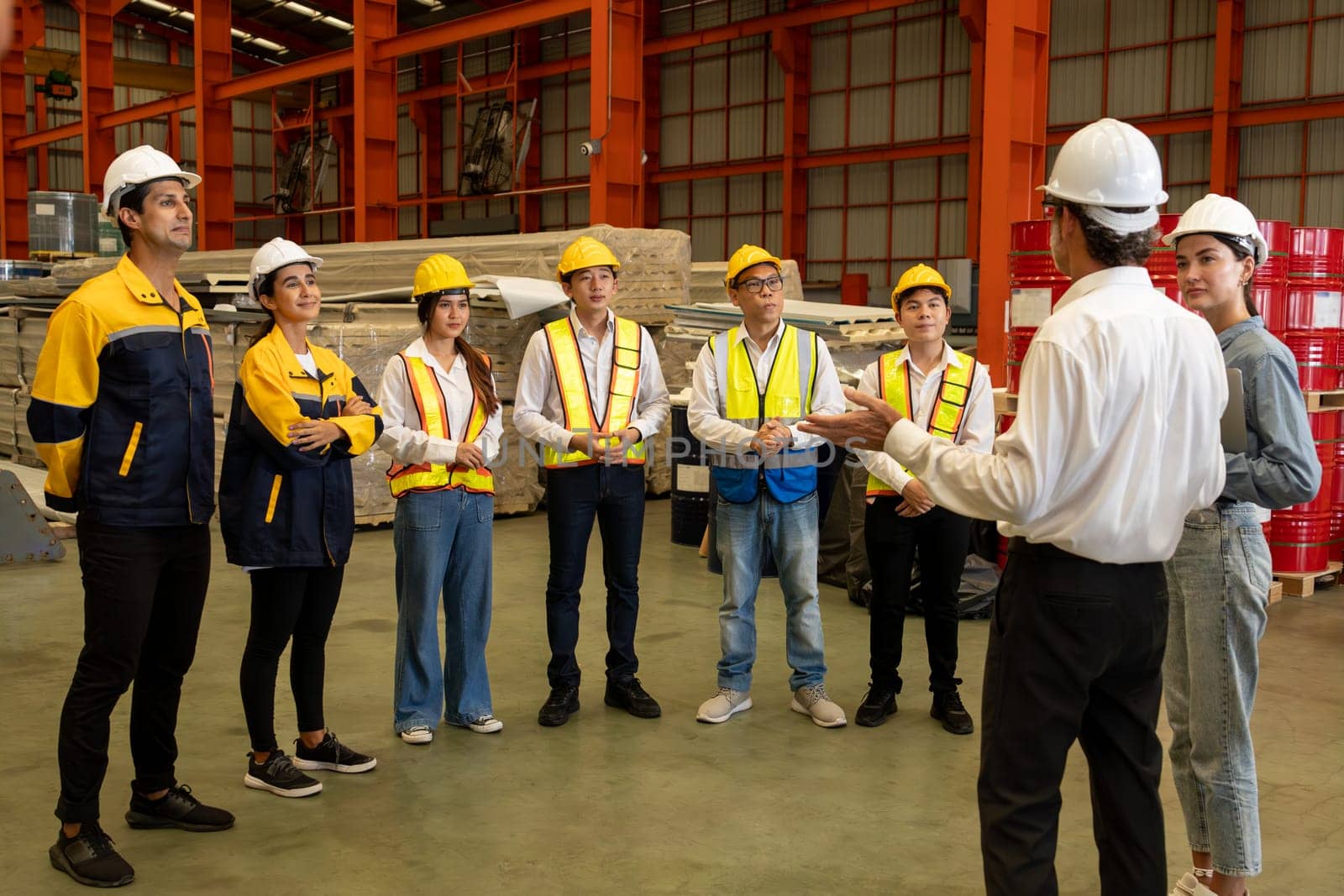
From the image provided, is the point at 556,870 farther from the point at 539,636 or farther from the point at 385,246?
the point at 385,246

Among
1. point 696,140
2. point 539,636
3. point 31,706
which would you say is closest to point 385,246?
point 539,636

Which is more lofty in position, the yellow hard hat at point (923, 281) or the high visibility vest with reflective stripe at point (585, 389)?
the yellow hard hat at point (923, 281)

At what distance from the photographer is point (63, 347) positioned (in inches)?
121

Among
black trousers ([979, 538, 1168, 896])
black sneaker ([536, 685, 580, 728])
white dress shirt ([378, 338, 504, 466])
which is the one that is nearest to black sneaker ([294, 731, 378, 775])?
black sneaker ([536, 685, 580, 728])

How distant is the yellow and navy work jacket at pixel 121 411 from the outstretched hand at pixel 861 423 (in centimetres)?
164

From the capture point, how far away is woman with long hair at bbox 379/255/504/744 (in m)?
4.22

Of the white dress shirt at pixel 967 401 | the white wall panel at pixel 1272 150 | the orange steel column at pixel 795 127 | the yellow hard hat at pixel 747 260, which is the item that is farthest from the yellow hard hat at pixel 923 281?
the orange steel column at pixel 795 127

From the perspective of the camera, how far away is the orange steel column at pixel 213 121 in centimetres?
1727

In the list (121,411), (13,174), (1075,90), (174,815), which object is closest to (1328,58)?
(1075,90)

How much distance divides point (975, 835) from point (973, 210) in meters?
15.3

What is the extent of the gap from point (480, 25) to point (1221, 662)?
507 inches

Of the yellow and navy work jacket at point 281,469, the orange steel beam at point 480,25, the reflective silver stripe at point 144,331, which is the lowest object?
the yellow and navy work jacket at point 281,469

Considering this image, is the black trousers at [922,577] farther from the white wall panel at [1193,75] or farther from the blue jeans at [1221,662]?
the white wall panel at [1193,75]

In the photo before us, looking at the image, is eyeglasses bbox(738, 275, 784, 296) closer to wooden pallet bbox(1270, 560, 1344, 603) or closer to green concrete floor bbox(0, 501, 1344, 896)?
green concrete floor bbox(0, 501, 1344, 896)
